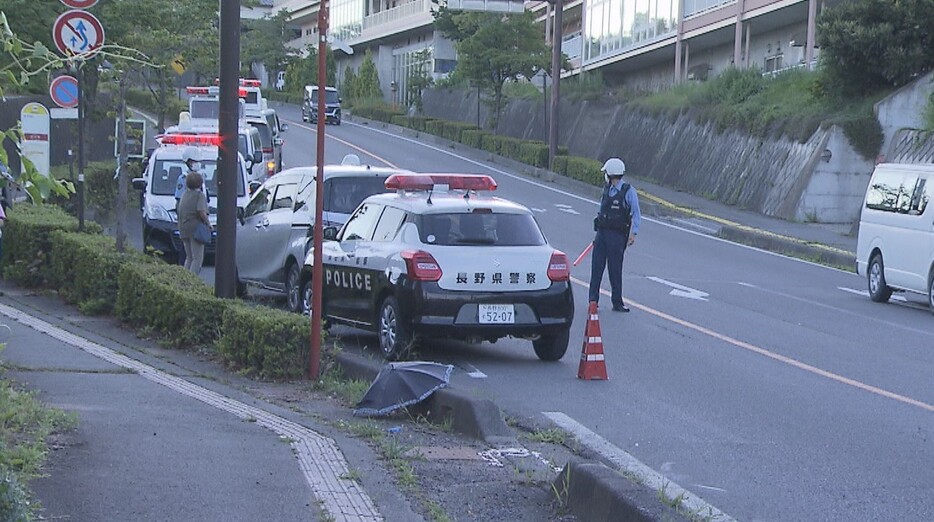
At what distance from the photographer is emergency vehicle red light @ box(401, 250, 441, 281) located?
1209cm

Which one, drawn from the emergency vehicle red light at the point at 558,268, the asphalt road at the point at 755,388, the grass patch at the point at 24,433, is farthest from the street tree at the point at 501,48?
the grass patch at the point at 24,433

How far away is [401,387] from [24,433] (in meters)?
2.83

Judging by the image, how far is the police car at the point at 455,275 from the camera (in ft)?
39.7

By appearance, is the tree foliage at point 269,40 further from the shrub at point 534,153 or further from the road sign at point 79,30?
the road sign at point 79,30

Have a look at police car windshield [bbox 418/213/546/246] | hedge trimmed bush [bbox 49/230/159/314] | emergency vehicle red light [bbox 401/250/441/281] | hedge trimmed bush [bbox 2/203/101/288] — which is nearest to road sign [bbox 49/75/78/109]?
hedge trimmed bush [bbox 2/203/101/288]

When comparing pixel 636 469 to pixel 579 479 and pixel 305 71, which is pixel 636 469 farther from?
pixel 305 71

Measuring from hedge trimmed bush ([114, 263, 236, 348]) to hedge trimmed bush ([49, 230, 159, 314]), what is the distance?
1.40 ft

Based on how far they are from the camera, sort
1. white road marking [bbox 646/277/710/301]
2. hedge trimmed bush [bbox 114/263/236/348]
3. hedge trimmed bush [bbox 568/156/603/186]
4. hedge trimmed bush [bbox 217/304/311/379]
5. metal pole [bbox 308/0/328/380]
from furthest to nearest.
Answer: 1. hedge trimmed bush [bbox 568/156/603/186]
2. white road marking [bbox 646/277/710/301]
3. hedge trimmed bush [bbox 114/263/236/348]
4. hedge trimmed bush [bbox 217/304/311/379]
5. metal pole [bbox 308/0/328/380]

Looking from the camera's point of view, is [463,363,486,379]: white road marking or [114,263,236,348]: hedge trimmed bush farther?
[114,263,236,348]: hedge trimmed bush

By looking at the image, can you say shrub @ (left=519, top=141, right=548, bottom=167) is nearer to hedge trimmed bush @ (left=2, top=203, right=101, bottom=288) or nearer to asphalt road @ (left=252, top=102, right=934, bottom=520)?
asphalt road @ (left=252, top=102, right=934, bottom=520)

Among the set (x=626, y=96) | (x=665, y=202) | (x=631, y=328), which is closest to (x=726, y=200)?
(x=665, y=202)

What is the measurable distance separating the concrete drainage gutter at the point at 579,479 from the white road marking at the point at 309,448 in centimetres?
110

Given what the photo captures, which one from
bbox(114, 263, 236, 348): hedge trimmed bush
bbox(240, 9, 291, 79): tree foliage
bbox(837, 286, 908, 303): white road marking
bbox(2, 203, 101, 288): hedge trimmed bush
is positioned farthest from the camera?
bbox(240, 9, 291, 79): tree foliage

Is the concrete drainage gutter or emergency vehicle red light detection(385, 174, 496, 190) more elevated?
emergency vehicle red light detection(385, 174, 496, 190)
